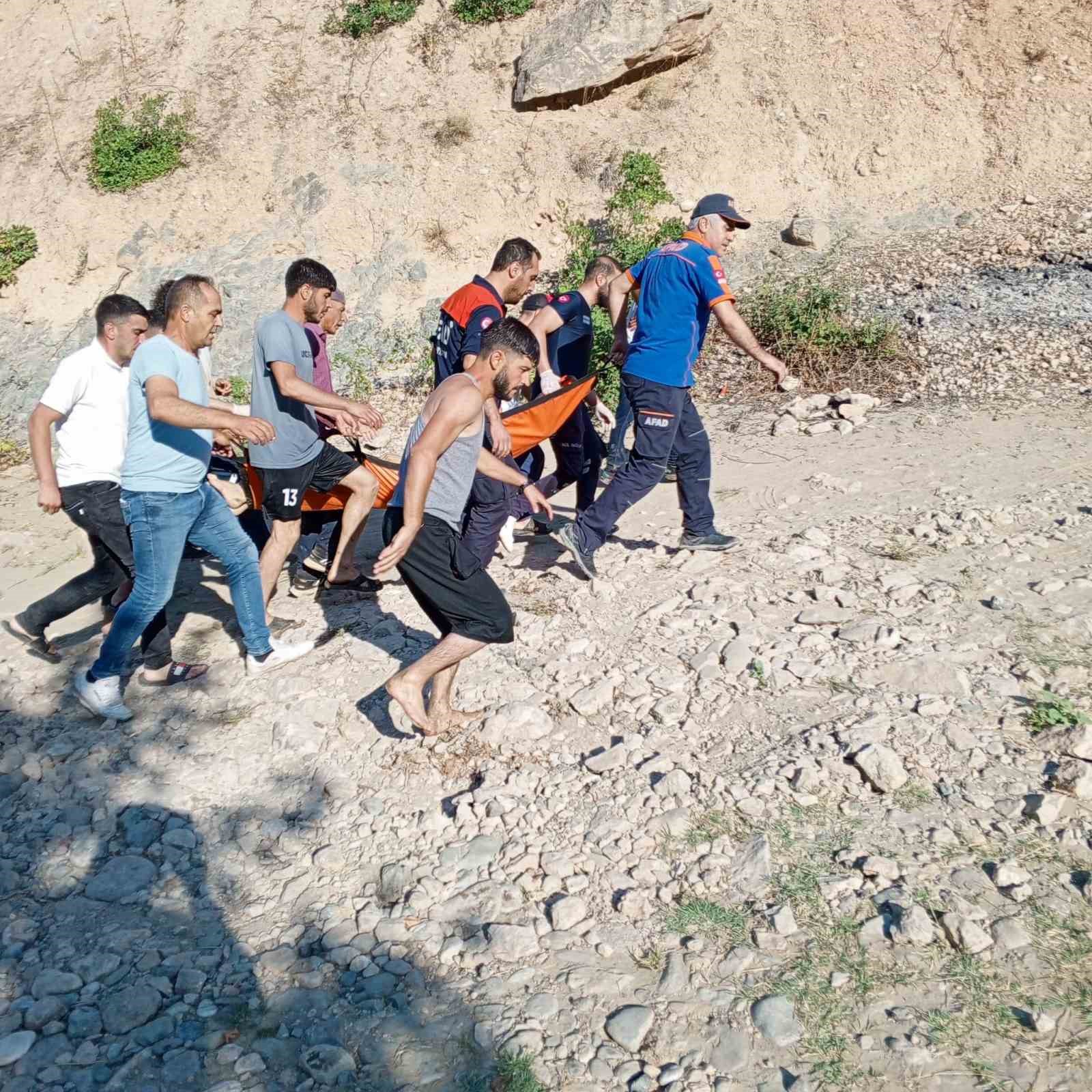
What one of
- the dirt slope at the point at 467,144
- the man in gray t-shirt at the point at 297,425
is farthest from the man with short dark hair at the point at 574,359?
the dirt slope at the point at 467,144

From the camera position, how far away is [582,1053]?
2.83m

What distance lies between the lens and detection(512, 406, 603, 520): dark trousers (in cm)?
575

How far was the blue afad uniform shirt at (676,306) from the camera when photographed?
510 centimetres

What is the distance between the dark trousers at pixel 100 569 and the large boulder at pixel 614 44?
8.38 m

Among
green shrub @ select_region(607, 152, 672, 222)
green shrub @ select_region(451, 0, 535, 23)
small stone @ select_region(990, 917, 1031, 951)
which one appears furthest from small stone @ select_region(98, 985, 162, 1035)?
green shrub @ select_region(451, 0, 535, 23)

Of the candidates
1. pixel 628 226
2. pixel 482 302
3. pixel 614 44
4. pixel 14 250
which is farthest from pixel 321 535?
pixel 14 250

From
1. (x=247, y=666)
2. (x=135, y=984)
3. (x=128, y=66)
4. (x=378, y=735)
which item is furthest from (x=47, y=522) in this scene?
(x=128, y=66)

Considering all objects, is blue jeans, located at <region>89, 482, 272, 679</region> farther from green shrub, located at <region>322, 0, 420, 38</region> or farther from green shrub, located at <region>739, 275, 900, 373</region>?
green shrub, located at <region>322, 0, 420, 38</region>

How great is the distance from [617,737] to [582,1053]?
147cm

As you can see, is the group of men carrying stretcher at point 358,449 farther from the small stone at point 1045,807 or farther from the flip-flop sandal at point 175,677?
the small stone at point 1045,807

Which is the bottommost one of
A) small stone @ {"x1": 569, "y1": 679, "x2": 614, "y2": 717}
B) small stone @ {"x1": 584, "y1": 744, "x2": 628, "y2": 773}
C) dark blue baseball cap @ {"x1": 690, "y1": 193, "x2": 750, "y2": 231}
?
small stone @ {"x1": 569, "y1": 679, "x2": 614, "y2": 717}

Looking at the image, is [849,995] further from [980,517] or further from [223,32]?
[223,32]

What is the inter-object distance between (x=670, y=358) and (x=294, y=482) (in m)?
1.98

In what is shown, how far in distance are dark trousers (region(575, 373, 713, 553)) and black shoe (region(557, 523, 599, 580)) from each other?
0.09ft
